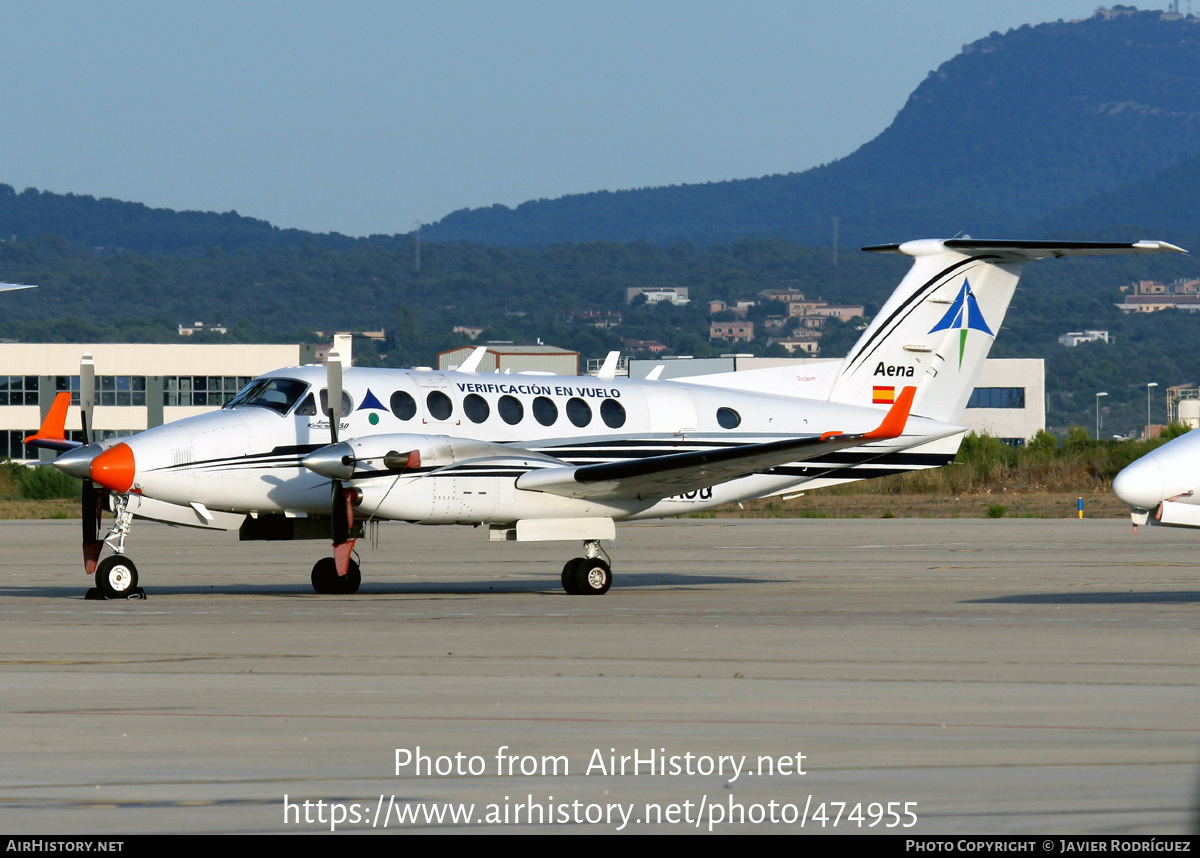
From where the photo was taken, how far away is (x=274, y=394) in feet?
64.7

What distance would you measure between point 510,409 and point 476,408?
1.60 ft

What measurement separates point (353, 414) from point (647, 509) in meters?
4.18

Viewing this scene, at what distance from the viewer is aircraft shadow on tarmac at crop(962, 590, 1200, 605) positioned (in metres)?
18.1

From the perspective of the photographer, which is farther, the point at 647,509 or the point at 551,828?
the point at 647,509

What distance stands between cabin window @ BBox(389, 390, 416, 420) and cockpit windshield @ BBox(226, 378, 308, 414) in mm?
1163

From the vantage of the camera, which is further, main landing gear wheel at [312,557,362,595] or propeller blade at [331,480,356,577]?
main landing gear wheel at [312,557,362,595]

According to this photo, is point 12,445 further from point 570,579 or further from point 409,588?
point 570,579

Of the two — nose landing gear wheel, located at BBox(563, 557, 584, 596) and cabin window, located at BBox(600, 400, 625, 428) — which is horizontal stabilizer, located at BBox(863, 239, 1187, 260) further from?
nose landing gear wheel, located at BBox(563, 557, 584, 596)

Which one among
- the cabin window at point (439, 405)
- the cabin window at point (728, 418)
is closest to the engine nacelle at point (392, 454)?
the cabin window at point (439, 405)

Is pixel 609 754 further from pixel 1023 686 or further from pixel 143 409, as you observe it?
pixel 143 409

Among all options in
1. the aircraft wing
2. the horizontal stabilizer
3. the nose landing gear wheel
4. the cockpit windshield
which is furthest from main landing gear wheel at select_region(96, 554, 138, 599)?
the horizontal stabilizer

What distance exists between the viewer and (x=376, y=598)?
19484 millimetres

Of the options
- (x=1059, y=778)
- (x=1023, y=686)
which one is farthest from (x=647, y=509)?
(x=1059, y=778)
